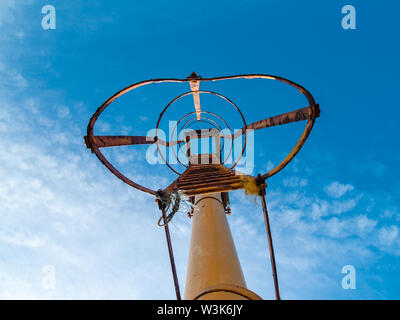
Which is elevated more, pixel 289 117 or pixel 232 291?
pixel 289 117

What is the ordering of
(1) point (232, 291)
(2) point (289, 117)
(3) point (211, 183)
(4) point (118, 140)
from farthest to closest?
(4) point (118, 140) < (2) point (289, 117) < (3) point (211, 183) < (1) point (232, 291)

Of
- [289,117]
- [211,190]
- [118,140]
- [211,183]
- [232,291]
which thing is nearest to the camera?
[232,291]

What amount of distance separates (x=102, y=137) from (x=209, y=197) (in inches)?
106

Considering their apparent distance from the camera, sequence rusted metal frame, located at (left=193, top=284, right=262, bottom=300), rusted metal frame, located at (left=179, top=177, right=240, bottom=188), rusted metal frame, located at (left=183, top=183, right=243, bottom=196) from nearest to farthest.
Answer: rusted metal frame, located at (left=193, top=284, right=262, bottom=300), rusted metal frame, located at (left=183, top=183, right=243, bottom=196), rusted metal frame, located at (left=179, top=177, right=240, bottom=188)

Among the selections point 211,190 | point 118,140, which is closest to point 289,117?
point 211,190

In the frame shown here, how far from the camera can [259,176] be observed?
5176mm

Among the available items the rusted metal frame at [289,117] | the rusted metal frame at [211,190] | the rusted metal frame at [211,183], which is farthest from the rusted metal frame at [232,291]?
the rusted metal frame at [289,117]

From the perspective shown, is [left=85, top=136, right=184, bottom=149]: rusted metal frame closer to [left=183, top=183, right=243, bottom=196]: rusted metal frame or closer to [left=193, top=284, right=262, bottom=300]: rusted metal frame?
[left=183, top=183, right=243, bottom=196]: rusted metal frame

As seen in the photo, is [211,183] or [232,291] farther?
[211,183]

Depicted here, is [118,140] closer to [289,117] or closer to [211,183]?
[211,183]

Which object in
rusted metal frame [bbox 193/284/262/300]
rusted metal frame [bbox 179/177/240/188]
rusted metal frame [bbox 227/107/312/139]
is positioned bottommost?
rusted metal frame [bbox 193/284/262/300]

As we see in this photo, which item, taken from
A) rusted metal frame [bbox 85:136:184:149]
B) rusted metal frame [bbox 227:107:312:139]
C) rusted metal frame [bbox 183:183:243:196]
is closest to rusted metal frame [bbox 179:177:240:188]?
rusted metal frame [bbox 183:183:243:196]
